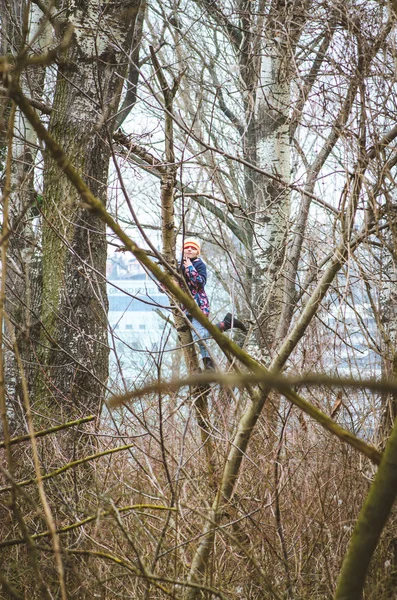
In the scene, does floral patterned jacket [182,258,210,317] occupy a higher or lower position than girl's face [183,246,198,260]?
lower

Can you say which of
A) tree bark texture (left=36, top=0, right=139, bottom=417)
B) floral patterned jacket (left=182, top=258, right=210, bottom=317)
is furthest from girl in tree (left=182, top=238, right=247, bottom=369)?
tree bark texture (left=36, top=0, right=139, bottom=417)

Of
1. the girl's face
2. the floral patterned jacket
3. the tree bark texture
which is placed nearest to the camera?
the tree bark texture

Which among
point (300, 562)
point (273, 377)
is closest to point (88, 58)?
point (300, 562)

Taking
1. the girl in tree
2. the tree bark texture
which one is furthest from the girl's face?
the tree bark texture

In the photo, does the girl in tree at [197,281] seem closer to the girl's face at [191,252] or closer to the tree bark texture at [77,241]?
the girl's face at [191,252]

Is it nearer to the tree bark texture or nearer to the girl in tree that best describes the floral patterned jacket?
the girl in tree

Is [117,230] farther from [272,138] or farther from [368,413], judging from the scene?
[272,138]

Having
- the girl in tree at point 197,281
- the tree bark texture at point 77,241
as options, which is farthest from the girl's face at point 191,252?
the tree bark texture at point 77,241

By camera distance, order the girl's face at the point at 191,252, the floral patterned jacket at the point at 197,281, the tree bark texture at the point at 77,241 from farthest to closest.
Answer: the girl's face at the point at 191,252 → the floral patterned jacket at the point at 197,281 → the tree bark texture at the point at 77,241

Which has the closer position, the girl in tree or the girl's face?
the girl in tree

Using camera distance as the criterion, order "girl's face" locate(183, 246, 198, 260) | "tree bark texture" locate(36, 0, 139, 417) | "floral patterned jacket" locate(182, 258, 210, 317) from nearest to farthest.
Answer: "tree bark texture" locate(36, 0, 139, 417), "floral patterned jacket" locate(182, 258, 210, 317), "girl's face" locate(183, 246, 198, 260)

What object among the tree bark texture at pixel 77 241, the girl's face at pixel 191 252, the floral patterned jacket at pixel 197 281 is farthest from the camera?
the girl's face at pixel 191 252

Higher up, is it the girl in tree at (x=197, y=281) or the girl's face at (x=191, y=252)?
the girl's face at (x=191, y=252)

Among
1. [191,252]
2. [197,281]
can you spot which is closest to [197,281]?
[197,281]
